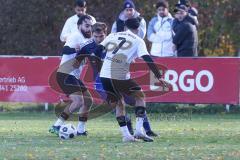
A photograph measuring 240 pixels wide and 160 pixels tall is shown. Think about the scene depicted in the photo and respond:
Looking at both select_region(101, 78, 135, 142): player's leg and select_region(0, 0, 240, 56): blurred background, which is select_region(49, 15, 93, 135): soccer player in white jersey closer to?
select_region(101, 78, 135, 142): player's leg

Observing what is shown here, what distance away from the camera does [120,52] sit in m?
14.6

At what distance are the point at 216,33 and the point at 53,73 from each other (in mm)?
10319

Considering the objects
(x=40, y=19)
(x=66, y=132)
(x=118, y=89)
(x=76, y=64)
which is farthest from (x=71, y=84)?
(x=40, y=19)

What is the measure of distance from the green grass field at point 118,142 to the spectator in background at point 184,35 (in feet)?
8.26

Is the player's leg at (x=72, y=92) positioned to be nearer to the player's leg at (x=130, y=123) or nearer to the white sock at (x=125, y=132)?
the player's leg at (x=130, y=123)

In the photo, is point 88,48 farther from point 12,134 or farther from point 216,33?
point 216,33

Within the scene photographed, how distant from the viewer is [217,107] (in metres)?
21.9

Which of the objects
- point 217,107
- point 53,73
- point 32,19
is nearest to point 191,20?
point 217,107

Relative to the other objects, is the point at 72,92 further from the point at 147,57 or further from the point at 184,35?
the point at 184,35

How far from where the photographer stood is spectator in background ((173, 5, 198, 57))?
21812mm

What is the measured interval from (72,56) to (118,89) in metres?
1.38

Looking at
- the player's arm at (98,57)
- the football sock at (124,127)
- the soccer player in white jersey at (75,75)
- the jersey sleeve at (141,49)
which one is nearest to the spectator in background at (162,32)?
the soccer player in white jersey at (75,75)

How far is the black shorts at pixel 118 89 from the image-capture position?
48.4ft

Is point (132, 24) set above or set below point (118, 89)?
above
